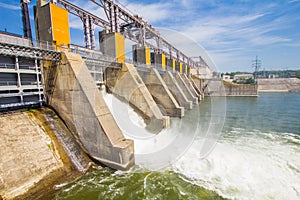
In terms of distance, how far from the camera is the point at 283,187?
5113 millimetres

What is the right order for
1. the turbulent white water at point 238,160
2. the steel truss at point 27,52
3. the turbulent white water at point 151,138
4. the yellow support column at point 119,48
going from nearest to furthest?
the turbulent white water at point 238,160 < the steel truss at point 27,52 < the turbulent white water at point 151,138 < the yellow support column at point 119,48

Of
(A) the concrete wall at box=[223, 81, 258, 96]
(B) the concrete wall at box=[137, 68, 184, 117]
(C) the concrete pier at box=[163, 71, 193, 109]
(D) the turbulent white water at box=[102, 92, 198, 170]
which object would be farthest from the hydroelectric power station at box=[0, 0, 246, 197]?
(A) the concrete wall at box=[223, 81, 258, 96]

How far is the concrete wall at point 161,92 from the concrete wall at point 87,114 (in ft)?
24.7

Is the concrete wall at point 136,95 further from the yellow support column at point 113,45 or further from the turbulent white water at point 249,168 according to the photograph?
the turbulent white water at point 249,168

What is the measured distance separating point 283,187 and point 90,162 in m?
7.25

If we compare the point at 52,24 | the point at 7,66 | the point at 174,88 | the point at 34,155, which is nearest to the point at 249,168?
the point at 34,155

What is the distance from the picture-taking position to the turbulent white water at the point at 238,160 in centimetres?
514

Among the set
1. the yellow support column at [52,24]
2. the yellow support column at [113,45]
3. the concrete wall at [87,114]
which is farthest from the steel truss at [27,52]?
the yellow support column at [113,45]

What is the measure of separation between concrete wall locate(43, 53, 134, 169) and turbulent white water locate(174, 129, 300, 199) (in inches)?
101

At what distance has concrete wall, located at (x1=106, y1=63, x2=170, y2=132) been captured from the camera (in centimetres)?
1135

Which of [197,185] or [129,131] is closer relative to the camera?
[197,185]

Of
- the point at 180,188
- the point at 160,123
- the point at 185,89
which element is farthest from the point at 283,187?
the point at 185,89

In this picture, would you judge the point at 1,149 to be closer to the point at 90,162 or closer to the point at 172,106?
the point at 90,162

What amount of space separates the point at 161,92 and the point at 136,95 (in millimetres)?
3640
